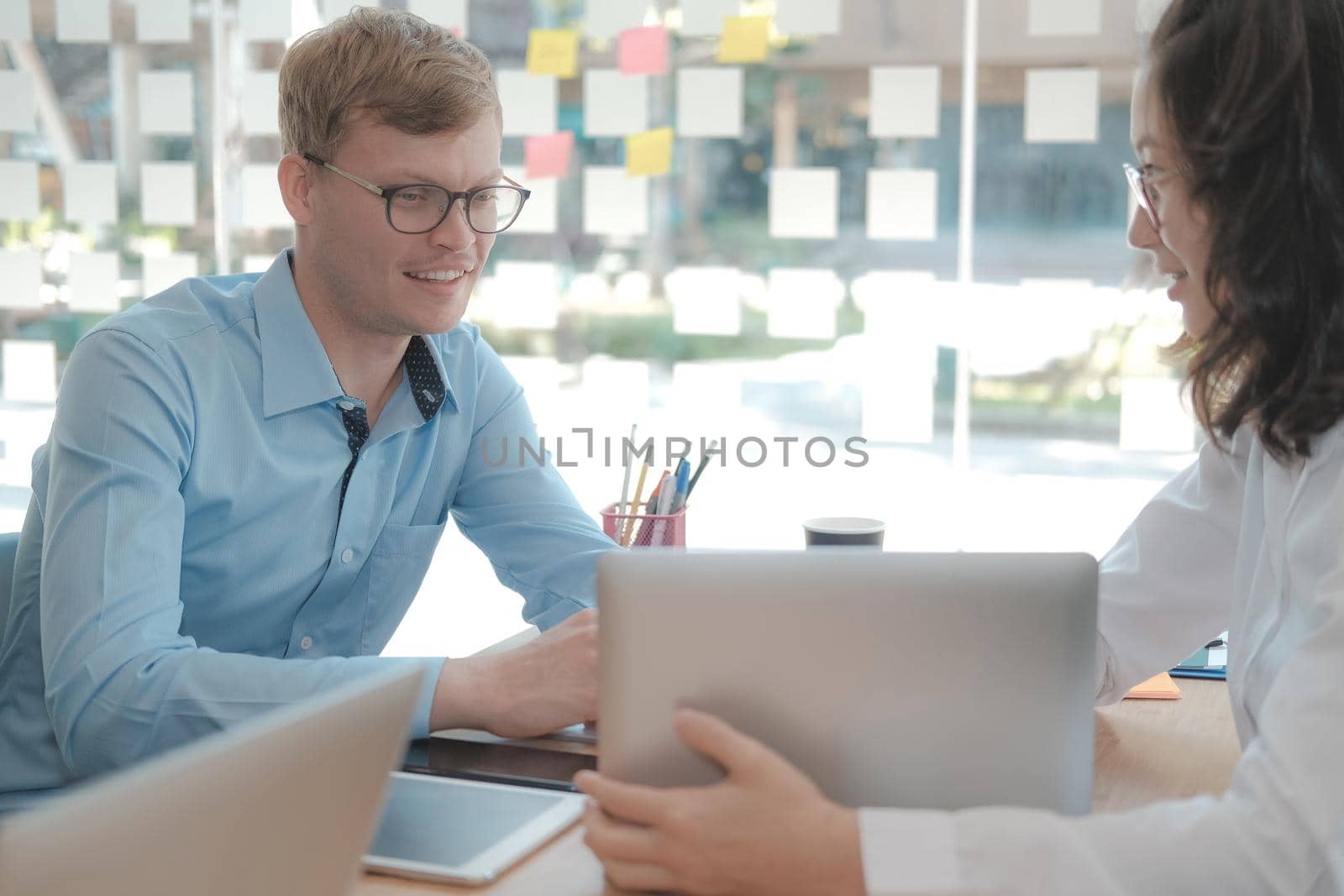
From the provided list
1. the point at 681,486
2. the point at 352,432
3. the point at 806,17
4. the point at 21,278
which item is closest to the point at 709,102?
the point at 806,17

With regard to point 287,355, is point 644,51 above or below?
above

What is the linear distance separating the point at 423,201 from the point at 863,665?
3.16 feet

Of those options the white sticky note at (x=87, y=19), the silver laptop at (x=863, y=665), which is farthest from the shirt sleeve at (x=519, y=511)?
the white sticky note at (x=87, y=19)

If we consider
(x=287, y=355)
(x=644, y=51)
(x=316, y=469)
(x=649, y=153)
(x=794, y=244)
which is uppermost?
(x=644, y=51)

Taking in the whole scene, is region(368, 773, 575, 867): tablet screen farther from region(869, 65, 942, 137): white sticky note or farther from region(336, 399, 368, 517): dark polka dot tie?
region(869, 65, 942, 137): white sticky note

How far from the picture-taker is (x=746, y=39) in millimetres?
3258

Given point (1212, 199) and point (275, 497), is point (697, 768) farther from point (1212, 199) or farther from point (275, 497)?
point (275, 497)

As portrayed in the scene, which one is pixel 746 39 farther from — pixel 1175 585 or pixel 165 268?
pixel 1175 585

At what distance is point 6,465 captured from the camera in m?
3.91

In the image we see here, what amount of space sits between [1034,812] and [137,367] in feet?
3.35

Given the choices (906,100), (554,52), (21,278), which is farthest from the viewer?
(21,278)

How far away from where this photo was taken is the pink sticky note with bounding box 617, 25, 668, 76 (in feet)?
10.9

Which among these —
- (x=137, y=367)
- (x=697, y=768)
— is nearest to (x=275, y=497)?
(x=137, y=367)

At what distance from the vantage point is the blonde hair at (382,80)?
1.57 metres
